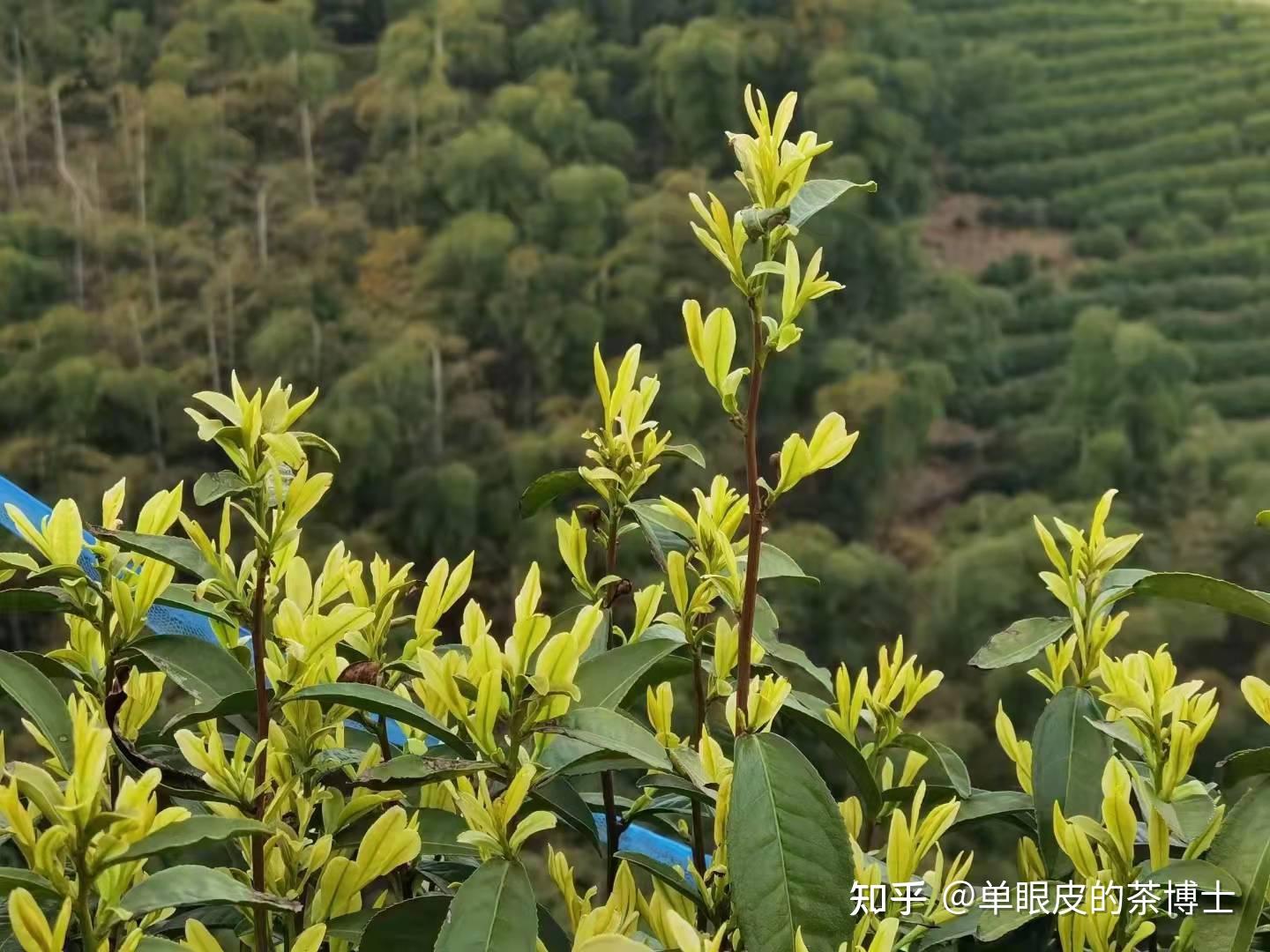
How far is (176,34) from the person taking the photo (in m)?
3.76

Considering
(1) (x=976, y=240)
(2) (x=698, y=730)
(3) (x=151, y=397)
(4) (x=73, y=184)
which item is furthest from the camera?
(1) (x=976, y=240)

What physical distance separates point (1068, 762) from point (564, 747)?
0.45 feet

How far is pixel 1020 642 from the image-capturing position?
1.10 feet

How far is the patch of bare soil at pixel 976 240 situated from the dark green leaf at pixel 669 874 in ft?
12.0

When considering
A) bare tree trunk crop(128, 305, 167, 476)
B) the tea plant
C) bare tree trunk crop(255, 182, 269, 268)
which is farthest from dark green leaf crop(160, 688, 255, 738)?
bare tree trunk crop(255, 182, 269, 268)

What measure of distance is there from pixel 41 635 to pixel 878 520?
8.52ft

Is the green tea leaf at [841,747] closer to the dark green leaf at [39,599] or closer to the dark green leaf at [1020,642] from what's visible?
the dark green leaf at [1020,642]

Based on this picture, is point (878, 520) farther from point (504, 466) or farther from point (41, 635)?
point (41, 635)

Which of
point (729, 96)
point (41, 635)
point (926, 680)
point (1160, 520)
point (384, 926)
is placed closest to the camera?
point (384, 926)

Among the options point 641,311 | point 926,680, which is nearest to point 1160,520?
point 641,311

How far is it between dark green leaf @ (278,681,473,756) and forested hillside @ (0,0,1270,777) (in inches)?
124

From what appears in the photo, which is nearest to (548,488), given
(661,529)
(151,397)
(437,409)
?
(661,529)

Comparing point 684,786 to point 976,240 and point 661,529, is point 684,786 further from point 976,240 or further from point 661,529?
point 976,240

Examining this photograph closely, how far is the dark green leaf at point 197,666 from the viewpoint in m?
0.28
